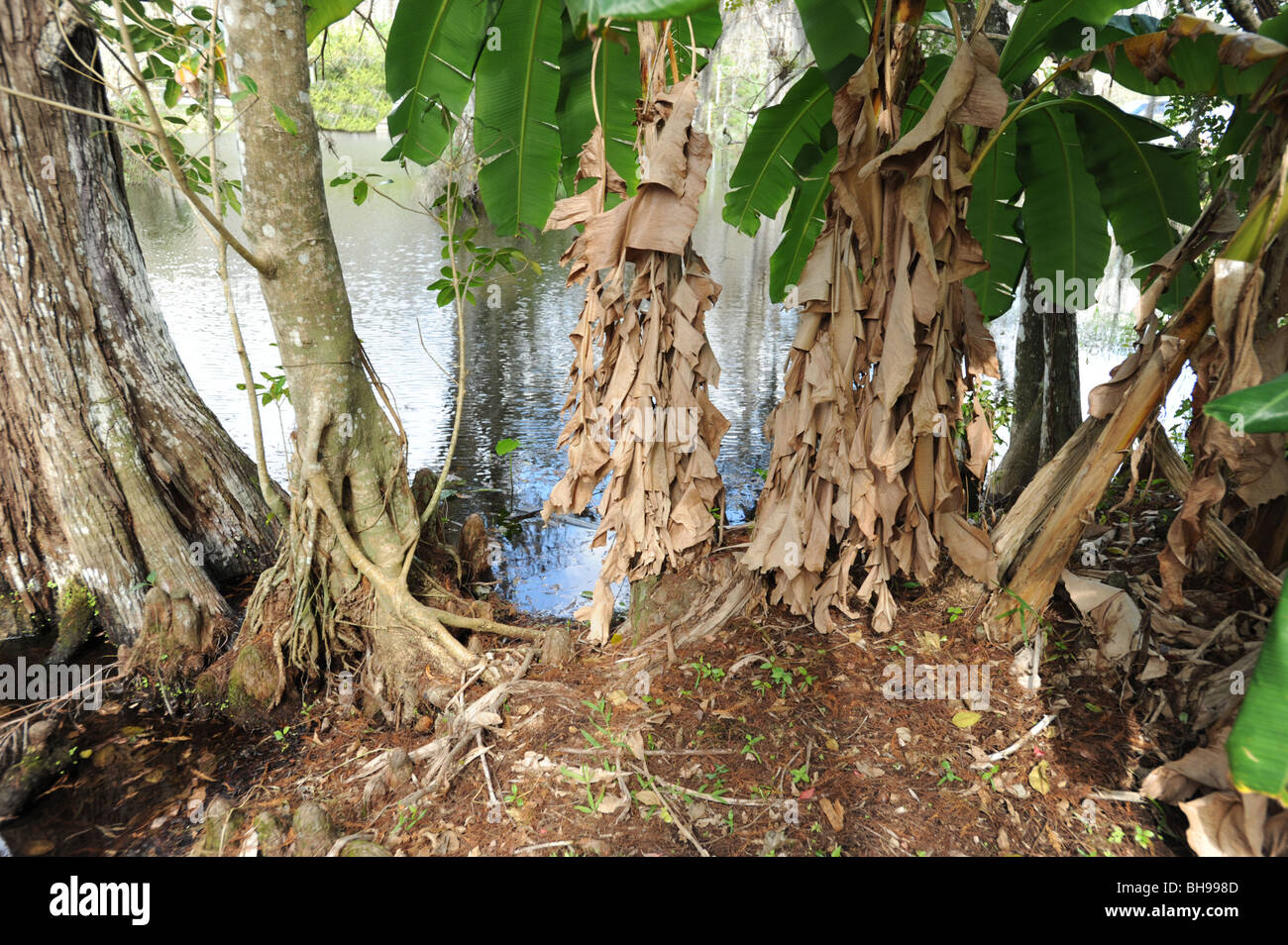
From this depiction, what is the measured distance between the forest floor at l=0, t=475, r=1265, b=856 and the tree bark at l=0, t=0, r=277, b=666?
677mm

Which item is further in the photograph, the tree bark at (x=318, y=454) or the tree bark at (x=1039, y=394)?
the tree bark at (x=1039, y=394)

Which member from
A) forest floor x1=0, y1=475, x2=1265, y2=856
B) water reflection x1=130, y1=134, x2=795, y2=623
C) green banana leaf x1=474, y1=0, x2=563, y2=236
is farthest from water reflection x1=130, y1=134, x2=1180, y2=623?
forest floor x1=0, y1=475, x2=1265, y2=856

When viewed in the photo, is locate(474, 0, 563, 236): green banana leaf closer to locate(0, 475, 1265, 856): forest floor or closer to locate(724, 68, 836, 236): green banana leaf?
locate(724, 68, 836, 236): green banana leaf

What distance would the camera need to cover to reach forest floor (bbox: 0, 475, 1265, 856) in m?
2.37

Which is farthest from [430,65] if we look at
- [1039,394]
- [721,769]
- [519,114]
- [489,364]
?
[489,364]

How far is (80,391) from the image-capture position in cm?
357

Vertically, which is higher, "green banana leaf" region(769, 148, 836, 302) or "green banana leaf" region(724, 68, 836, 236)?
"green banana leaf" region(724, 68, 836, 236)

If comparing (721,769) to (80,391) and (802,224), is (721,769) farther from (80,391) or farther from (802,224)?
(80,391)

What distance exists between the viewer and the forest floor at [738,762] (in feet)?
7.77

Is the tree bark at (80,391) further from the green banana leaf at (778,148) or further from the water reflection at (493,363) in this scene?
the green banana leaf at (778,148)

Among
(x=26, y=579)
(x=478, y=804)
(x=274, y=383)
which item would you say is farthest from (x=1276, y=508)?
(x=26, y=579)

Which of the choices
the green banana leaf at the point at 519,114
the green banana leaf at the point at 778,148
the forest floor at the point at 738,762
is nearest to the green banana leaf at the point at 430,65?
the green banana leaf at the point at 519,114

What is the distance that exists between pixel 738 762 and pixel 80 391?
3.37 meters

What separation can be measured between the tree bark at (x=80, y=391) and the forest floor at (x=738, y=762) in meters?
0.68
